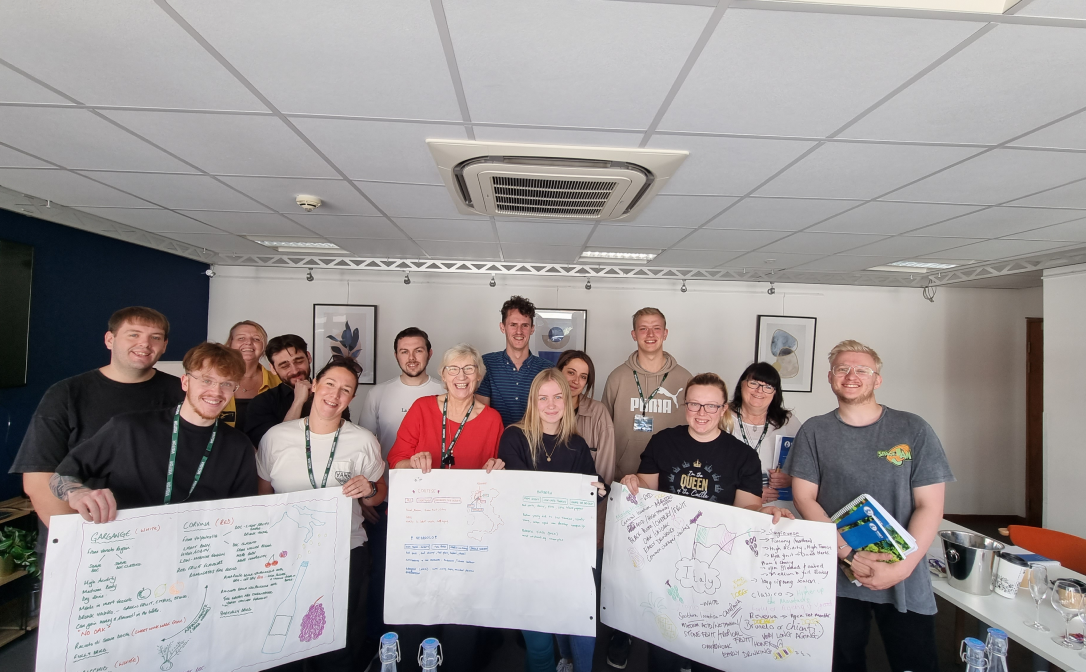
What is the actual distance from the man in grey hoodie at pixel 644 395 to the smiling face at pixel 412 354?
4.17ft

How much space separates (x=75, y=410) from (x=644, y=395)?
9.50ft

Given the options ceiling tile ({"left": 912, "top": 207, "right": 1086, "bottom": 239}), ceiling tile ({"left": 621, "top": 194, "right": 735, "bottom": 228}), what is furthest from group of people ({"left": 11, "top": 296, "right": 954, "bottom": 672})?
ceiling tile ({"left": 912, "top": 207, "right": 1086, "bottom": 239})

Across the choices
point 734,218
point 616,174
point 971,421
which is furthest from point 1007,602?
point 971,421

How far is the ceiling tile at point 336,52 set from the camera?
4.09 feet

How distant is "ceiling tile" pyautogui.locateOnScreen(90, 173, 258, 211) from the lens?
2635mm

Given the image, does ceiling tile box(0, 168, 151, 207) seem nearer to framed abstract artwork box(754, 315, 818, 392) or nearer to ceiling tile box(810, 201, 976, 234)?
ceiling tile box(810, 201, 976, 234)

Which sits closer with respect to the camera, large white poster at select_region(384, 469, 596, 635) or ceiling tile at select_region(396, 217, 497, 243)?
large white poster at select_region(384, 469, 596, 635)

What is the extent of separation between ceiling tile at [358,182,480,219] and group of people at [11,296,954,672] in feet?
3.48

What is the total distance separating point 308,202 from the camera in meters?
2.94

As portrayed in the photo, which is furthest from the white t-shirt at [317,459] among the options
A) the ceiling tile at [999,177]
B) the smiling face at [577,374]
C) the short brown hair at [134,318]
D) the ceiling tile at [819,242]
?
the ceiling tile at [819,242]

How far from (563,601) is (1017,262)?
5.23 m

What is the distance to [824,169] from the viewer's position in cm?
224

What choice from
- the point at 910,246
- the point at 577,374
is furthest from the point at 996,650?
the point at 910,246

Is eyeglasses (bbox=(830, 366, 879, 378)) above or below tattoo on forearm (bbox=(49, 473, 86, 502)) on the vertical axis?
above
